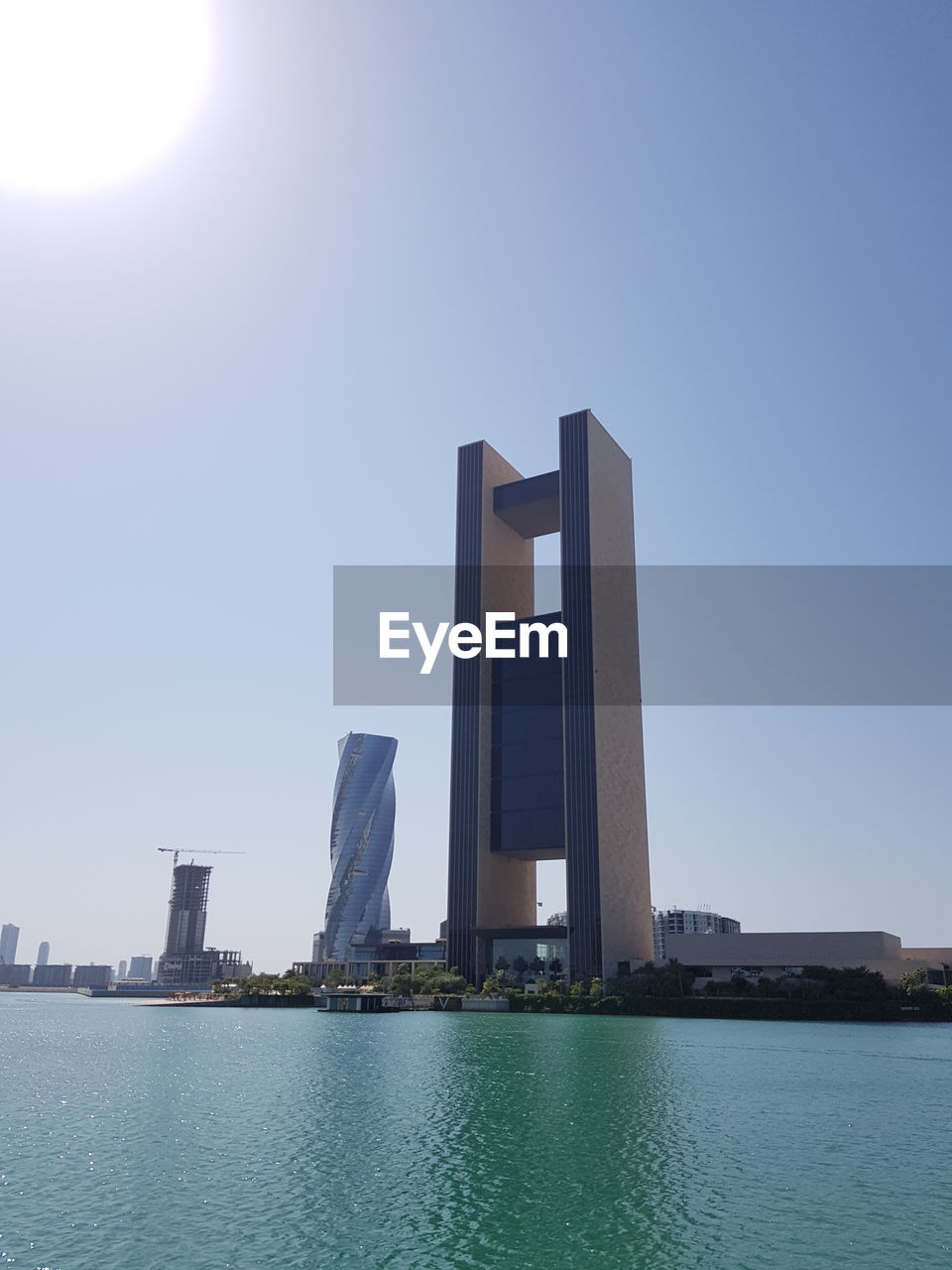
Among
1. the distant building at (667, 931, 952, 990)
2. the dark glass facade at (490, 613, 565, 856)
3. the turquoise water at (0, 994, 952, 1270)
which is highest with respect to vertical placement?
the dark glass facade at (490, 613, 565, 856)

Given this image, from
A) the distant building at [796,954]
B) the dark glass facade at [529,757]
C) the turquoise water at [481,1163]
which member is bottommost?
the turquoise water at [481,1163]

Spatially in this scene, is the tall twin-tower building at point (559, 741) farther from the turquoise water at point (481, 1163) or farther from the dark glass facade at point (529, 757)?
the turquoise water at point (481, 1163)

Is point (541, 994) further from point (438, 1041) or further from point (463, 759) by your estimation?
point (438, 1041)

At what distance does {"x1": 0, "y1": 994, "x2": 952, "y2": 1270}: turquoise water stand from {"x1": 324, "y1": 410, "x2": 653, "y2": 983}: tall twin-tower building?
246ft

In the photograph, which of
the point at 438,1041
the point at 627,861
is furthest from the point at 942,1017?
the point at 438,1041

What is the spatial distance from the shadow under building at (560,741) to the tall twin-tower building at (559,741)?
0.22 metres

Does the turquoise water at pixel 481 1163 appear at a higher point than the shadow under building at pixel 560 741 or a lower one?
lower

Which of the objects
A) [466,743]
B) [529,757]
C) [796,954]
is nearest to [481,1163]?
[796,954]

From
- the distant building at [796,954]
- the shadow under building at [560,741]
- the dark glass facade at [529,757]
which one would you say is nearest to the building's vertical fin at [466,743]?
the shadow under building at [560,741]

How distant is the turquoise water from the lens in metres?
26.0

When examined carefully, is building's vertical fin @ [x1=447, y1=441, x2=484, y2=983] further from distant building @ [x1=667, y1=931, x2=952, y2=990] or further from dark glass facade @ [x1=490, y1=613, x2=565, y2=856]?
distant building @ [x1=667, y1=931, x2=952, y2=990]

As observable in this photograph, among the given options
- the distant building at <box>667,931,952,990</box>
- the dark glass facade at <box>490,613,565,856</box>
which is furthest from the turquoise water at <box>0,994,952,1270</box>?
the dark glass facade at <box>490,613,565,856</box>

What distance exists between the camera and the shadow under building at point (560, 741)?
145 m

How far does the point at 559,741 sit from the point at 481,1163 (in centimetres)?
11992
